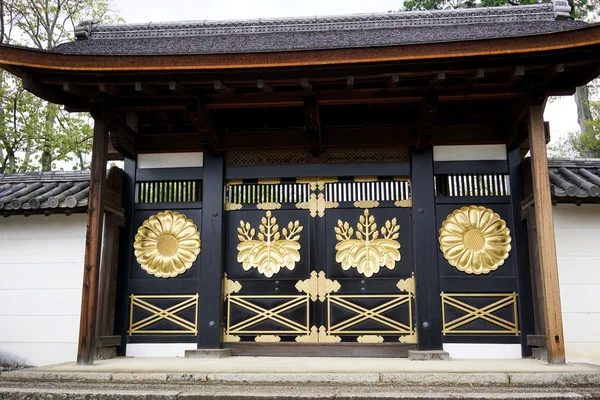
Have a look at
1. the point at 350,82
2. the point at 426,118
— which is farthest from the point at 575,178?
the point at 350,82

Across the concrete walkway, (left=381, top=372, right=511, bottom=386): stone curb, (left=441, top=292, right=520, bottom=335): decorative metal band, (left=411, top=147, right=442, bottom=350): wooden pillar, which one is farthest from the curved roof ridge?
(left=381, top=372, right=511, bottom=386): stone curb

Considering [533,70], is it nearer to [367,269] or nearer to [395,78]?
[395,78]

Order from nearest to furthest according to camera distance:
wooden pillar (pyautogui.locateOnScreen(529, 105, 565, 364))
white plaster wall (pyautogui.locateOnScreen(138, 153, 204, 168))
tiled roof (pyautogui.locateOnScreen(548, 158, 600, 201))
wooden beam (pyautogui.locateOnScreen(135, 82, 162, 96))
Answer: wooden pillar (pyautogui.locateOnScreen(529, 105, 565, 364))
wooden beam (pyautogui.locateOnScreen(135, 82, 162, 96))
tiled roof (pyautogui.locateOnScreen(548, 158, 600, 201))
white plaster wall (pyautogui.locateOnScreen(138, 153, 204, 168))

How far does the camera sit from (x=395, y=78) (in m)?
5.86

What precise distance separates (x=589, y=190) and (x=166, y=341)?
5322mm

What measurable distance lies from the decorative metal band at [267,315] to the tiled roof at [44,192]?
232cm

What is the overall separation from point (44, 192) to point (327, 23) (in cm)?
456

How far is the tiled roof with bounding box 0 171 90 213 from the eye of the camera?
22.5ft

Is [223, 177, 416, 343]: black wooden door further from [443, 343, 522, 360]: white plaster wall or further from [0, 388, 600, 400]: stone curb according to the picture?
[0, 388, 600, 400]: stone curb

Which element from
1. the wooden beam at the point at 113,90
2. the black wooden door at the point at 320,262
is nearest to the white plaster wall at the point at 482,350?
the black wooden door at the point at 320,262

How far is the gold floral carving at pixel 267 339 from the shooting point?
22.6 feet

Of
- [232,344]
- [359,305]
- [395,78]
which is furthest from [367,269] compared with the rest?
[395,78]

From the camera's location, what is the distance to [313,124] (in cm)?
664

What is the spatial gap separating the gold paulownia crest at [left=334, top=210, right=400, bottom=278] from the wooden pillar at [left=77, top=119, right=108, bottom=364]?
112 inches
